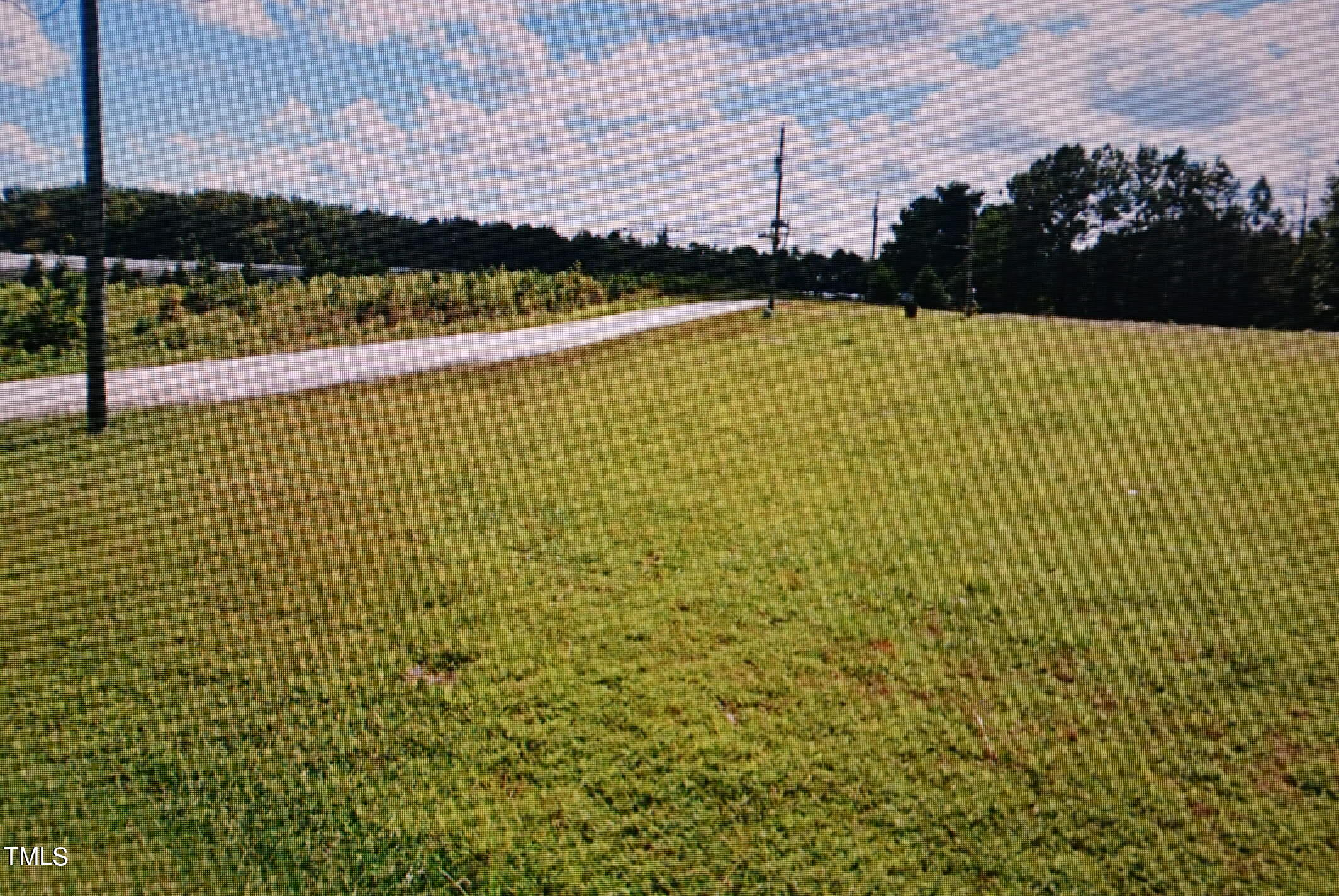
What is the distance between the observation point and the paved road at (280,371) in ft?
23.6

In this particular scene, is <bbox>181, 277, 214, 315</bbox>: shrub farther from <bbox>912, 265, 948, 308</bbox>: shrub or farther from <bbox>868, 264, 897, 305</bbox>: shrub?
<bbox>912, 265, 948, 308</bbox>: shrub

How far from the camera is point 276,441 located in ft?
19.9

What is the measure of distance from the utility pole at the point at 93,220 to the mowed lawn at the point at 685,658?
454 millimetres

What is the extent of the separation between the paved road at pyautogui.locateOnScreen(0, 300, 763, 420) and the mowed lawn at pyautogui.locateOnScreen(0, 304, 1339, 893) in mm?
1172

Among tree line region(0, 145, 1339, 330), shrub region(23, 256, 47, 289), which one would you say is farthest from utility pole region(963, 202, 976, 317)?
shrub region(23, 256, 47, 289)

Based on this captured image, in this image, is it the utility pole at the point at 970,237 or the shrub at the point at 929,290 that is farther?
the shrub at the point at 929,290

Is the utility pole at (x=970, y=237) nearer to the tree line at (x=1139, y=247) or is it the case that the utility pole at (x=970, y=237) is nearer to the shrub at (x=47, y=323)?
the tree line at (x=1139, y=247)

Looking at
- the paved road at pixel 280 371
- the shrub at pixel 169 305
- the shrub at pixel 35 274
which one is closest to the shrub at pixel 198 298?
the shrub at pixel 169 305

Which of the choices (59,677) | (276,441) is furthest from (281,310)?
(59,677)

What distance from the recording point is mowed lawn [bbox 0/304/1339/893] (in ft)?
7.38

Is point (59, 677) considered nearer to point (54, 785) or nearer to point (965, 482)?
point (54, 785)

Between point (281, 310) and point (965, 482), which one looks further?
point (281, 310)

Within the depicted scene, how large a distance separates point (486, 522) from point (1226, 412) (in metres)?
5.71

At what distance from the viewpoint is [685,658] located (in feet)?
10.1
